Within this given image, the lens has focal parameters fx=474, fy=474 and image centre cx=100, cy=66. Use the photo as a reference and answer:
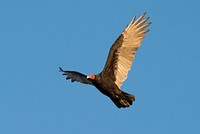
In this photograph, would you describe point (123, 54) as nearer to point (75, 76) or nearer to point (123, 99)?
point (123, 99)

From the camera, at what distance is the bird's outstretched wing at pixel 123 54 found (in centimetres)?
1444

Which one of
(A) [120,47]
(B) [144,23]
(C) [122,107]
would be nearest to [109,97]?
(C) [122,107]

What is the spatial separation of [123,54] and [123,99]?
1.45m

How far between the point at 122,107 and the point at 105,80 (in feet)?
3.17

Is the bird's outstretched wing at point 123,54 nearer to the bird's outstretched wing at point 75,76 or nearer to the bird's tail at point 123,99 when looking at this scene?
the bird's tail at point 123,99

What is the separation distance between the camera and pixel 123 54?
14.5 metres

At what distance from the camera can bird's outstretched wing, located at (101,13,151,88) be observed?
14438mm

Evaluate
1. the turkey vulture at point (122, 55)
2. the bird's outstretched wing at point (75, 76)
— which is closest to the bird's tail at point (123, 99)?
the turkey vulture at point (122, 55)

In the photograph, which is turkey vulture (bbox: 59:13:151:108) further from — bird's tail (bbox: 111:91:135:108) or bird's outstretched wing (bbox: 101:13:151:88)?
bird's tail (bbox: 111:91:135:108)

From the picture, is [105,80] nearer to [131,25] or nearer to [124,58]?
[124,58]

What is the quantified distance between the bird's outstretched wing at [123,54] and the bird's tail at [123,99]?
1.76 feet

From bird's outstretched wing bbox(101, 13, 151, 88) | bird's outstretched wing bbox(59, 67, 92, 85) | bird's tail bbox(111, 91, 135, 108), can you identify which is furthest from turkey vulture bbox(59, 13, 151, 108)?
bird's outstretched wing bbox(59, 67, 92, 85)

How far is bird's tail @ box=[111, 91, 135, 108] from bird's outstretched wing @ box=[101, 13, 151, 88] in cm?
54

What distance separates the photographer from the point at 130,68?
47.4 feet
